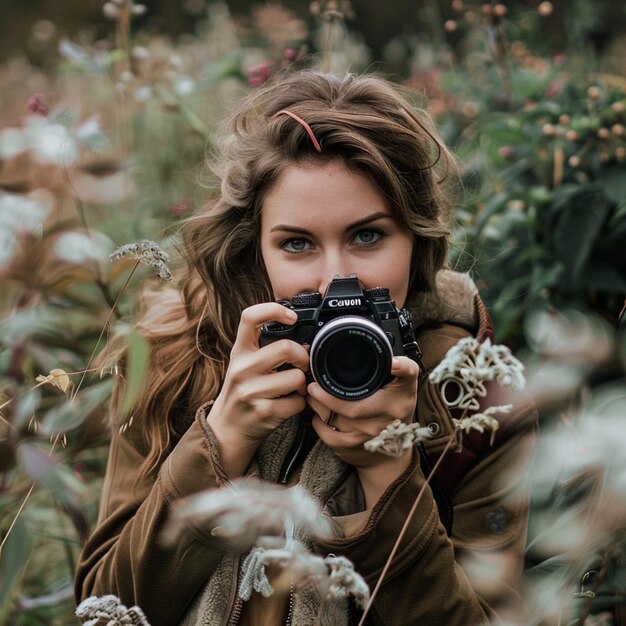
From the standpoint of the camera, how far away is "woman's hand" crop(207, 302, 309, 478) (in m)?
1.19

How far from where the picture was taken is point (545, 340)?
4.79 ft

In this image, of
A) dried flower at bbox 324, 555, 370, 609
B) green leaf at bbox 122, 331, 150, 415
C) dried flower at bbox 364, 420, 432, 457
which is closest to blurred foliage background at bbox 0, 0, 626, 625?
green leaf at bbox 122, 331, 150, 415

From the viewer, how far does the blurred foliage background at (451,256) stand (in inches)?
39.1

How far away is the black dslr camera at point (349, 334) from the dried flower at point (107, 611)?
0.35m

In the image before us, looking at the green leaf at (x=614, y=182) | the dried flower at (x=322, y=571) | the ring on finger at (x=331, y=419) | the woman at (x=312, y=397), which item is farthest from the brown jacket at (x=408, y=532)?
the green leaf at (x=614, y=182)

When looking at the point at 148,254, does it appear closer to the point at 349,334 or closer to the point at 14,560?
the point at 349,334

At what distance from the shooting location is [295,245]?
1.31 metres

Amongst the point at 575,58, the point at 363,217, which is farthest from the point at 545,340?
the point at 575,58

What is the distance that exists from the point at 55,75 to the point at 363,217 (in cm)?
257

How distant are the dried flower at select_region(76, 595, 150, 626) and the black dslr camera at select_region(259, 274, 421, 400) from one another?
346mm

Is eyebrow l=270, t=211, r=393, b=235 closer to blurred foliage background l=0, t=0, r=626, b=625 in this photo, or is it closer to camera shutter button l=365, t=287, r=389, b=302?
camera shutter button l=365, t=287, r=389, b=302

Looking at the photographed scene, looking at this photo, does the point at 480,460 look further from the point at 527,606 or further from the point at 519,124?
the point at 519,124

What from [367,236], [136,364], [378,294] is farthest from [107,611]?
[367,236]

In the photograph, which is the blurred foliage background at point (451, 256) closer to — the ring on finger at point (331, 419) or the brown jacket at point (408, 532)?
the brown jacket at point (408, 532)
